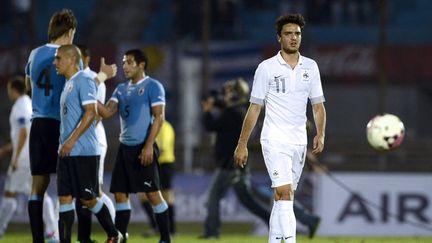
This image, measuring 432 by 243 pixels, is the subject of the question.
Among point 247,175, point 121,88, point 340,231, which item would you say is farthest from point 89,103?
point 340,231

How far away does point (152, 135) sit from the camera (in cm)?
1162

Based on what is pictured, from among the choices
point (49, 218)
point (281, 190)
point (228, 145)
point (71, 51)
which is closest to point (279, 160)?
point (281, 190)

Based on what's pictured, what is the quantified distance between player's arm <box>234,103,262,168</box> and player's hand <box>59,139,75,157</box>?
1.50 m

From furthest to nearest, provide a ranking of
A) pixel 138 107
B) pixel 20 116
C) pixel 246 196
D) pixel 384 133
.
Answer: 1. pixel 246 196
2. pixel 20 116
3. pixel 384 133
4. pixel 138 107

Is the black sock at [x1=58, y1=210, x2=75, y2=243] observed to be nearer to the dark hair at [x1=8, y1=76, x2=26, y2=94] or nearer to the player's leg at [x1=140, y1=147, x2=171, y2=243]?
the player's leg at [x1=140, y1=147, x2=171, y2=243]

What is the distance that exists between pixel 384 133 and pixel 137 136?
268 centimetres

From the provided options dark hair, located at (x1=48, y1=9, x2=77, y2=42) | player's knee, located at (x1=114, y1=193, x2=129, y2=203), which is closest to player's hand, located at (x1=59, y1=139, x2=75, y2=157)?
dark hair, located at (x1=48, y1=9, x2=77, y2=42)

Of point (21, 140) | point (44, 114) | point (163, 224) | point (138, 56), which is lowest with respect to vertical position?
point (163, 224)

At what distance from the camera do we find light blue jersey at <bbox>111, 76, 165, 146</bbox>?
1183 centimetres

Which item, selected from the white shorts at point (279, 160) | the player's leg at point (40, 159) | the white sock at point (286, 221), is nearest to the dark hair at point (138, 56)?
the player's leg at point (40, 159)

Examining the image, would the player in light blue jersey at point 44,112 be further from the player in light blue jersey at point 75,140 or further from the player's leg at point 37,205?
the player in light blue jersey at point 75,140

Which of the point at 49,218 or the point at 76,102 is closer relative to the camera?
the point at 76,102

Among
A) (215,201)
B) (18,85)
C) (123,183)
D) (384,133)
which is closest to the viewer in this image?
A: (123,183)

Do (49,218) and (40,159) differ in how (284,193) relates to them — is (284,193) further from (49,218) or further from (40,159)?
(49,218)
